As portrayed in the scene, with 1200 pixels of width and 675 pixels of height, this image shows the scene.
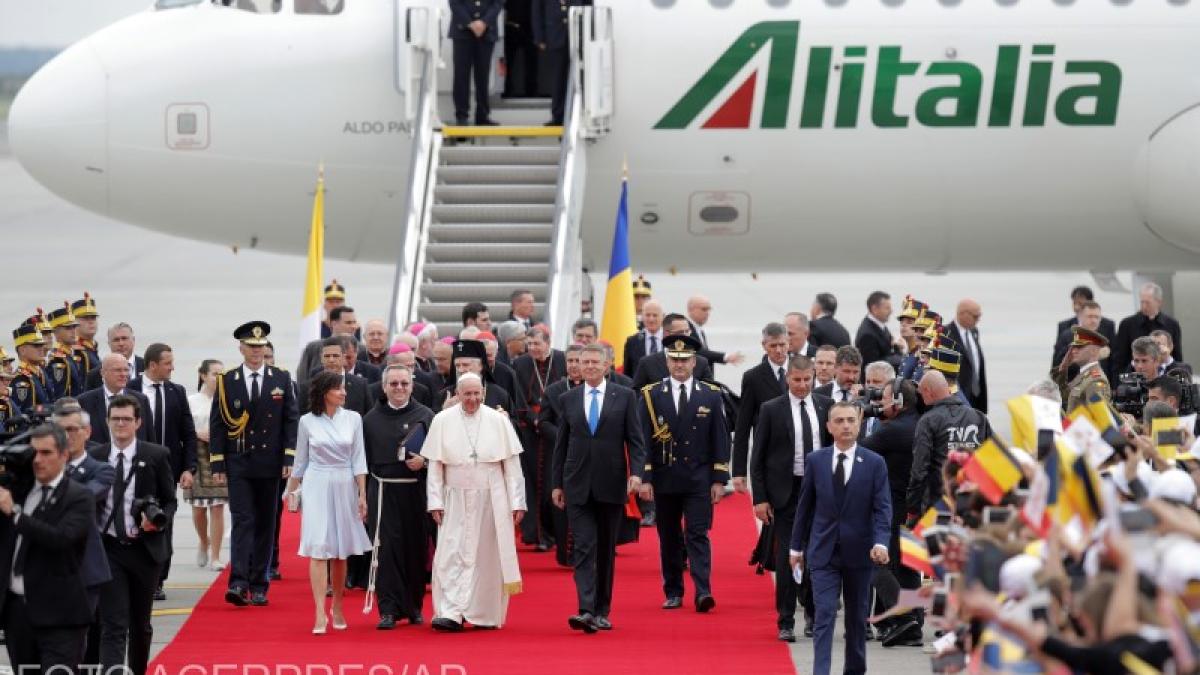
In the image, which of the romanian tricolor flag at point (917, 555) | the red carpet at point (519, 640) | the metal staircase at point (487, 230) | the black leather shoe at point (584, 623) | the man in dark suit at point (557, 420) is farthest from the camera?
the metal staircase at point (487, 230)

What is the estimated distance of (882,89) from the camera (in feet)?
58.5

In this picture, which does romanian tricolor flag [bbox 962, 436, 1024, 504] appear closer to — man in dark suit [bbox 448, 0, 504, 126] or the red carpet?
the red carpet

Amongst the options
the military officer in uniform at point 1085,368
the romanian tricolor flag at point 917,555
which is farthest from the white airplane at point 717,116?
the romanian tricolor flag at point 917,555

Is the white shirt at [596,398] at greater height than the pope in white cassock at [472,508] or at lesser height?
greater

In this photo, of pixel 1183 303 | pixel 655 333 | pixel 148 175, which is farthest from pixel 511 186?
pixel 1183 303

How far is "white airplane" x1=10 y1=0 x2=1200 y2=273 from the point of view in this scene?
17.7m

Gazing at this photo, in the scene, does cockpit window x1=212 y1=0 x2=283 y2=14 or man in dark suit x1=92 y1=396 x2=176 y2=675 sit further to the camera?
cockpit window x1=212 y1=0 x2=283 y2=14

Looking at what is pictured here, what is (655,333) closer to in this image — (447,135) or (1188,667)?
(447,135)

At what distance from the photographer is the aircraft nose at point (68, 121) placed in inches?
691

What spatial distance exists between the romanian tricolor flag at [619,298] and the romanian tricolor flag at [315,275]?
2.39 m

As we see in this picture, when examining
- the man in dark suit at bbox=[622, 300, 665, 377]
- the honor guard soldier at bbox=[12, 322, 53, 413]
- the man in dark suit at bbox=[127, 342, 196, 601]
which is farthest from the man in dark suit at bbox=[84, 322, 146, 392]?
the man in dark suit at bbox=[622, 300, 665, 377]

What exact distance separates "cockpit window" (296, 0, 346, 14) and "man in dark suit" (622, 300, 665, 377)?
374 cm

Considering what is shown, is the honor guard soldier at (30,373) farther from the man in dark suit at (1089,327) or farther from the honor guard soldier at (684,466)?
the man in dark suit at (1089,327)

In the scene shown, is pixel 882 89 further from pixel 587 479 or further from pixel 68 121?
pixel 68 121
